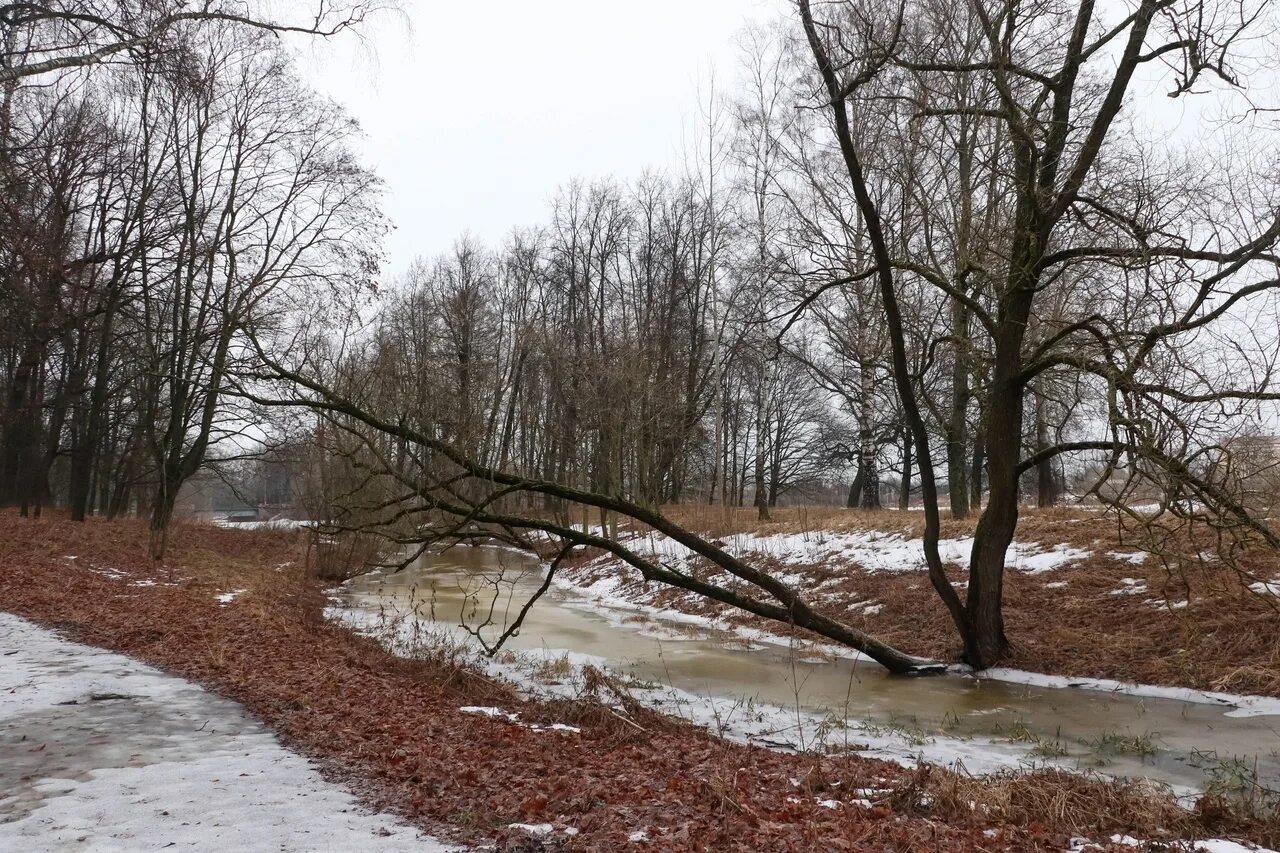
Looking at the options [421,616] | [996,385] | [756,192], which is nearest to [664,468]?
[756,192]

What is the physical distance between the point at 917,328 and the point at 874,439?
26.1 ft

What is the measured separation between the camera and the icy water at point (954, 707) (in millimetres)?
7312

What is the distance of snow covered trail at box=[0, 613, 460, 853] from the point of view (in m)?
4.26

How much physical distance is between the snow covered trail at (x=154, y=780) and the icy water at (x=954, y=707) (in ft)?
12.8

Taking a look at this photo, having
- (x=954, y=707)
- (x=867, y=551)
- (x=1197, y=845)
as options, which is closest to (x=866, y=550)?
(x=867, y=551)

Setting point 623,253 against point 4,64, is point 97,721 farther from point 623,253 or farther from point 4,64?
point 623,253

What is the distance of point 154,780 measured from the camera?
5133mm

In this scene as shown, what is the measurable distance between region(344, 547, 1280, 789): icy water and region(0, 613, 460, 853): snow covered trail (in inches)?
153

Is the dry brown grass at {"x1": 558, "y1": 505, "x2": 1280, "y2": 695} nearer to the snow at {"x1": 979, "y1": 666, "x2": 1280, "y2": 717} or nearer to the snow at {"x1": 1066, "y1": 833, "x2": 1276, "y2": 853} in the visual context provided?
the snow at {"x1": 979, "y1": 666, "x2": 1280, "y2": 717}

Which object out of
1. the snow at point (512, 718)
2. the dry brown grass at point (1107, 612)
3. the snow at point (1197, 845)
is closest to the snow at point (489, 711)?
the snow at point (512, 718)

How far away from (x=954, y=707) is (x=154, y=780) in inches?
316

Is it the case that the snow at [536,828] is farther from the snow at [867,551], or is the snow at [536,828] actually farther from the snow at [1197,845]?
the snow at [867,551]

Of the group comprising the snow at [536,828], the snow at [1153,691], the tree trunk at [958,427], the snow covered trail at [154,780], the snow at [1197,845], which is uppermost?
the tree trunk at [958,427]

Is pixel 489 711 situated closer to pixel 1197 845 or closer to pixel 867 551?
pixel 1197 845
